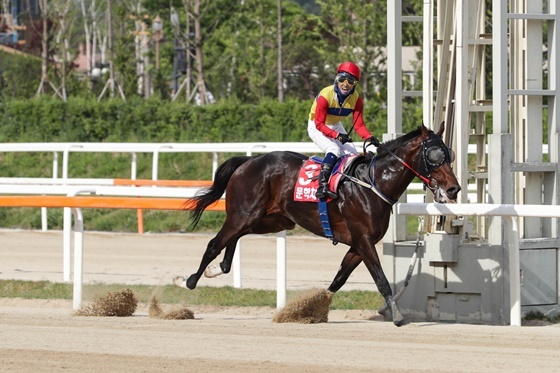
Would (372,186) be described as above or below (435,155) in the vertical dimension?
below

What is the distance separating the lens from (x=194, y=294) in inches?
384

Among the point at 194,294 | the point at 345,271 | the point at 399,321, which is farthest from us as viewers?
the point at 194,294

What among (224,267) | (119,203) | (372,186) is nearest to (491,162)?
(372,186)

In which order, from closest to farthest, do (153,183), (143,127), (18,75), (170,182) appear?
1. (153,183)
2. (170,182)
3. (143,127)
4. (18,75)

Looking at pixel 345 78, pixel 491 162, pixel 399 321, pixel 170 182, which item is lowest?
pixel 399 321

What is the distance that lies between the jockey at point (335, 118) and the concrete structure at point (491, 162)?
1.28 ft

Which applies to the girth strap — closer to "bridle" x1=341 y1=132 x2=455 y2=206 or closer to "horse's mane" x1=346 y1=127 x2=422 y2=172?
"horse's mane" x1=346 y1=127 x2=422 y2=172

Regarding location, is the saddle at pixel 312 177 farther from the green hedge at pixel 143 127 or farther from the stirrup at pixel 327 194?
the green hedge at pixel 143 127

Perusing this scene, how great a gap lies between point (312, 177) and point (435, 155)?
41.0 inches

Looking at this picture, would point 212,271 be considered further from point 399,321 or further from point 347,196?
point 399,321

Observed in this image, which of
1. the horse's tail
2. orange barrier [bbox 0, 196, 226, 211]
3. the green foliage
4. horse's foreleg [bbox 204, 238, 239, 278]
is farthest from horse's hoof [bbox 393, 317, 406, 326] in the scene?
the green foliage

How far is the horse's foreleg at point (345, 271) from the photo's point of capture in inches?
330

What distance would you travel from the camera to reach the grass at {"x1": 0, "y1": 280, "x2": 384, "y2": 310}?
916 cm

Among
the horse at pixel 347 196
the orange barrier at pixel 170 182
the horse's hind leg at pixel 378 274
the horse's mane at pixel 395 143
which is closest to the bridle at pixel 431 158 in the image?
the horse at pixel 347 196
